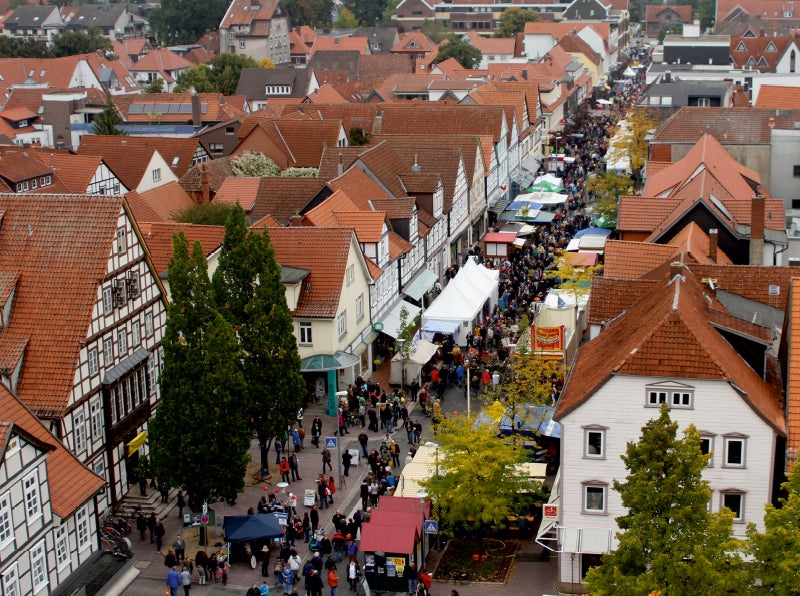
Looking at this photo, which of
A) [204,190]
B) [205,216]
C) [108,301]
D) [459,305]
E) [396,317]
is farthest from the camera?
[204,190]

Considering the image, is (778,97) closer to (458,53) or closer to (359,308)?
(359,308)

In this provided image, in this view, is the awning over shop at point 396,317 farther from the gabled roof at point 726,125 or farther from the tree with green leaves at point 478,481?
the gabled roof at point 726,125

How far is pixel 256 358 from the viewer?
42.2 meters

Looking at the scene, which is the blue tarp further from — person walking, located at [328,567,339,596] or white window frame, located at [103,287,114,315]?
person walking, located at [328,567,339,596]

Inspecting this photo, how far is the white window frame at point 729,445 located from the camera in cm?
3364

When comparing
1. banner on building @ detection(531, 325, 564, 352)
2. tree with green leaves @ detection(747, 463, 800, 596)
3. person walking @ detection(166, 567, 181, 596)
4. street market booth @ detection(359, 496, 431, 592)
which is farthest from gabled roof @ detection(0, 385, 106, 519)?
banner on building @ detection(531, 325, 564, 352)

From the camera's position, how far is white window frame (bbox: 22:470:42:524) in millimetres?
31594

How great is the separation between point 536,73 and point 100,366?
10069 centimetres

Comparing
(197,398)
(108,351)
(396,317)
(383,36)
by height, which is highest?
(383,36)

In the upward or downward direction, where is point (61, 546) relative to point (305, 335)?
downward

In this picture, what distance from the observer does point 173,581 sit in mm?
35656

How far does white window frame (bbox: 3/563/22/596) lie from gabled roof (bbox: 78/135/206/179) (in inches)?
2058

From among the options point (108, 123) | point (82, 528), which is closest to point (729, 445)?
point (82, 528)

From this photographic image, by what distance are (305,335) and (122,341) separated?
37.7ft
